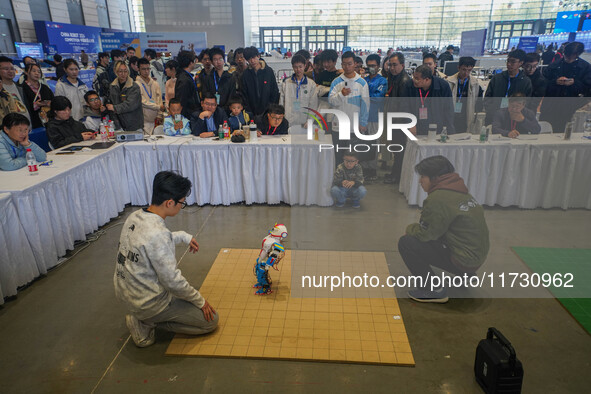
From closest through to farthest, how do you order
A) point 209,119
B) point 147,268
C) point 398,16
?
point 147,268 < point 209,119 < point 398,16

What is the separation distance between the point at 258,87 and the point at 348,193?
7.68 feet

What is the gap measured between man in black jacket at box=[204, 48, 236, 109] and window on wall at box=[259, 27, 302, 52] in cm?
1451

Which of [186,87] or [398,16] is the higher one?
[398,16]

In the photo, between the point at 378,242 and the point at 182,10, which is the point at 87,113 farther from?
the point at 182,10

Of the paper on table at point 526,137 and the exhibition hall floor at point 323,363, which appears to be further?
the paper on table at point 526,137

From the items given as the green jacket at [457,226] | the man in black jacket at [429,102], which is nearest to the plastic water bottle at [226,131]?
the man in black jacket at [429,102]

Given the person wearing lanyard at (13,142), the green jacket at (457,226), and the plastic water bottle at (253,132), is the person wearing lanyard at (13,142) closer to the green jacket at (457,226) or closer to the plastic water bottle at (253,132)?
the plastic water bottle at (253,132)

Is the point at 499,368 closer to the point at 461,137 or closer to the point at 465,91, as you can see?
the point at 461,137

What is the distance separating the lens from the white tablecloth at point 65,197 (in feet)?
9.36

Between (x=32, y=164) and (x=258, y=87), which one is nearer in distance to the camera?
(x=32, y=164)

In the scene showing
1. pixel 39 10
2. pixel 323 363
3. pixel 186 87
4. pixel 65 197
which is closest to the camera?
pixel 323 363

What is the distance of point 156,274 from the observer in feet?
6.90

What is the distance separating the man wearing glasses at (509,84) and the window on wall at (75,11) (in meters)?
16.8

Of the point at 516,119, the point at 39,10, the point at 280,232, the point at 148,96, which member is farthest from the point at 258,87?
the point at 39,10
